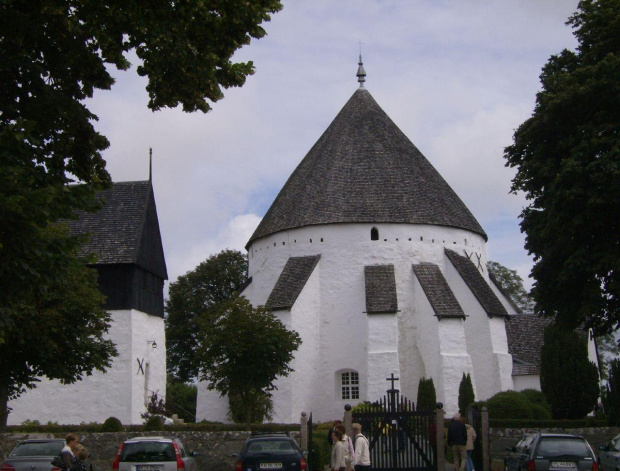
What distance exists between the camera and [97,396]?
118 ft

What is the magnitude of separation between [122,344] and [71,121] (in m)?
24.2

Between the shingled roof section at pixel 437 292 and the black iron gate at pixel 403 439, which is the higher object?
the shingled roof section at pixel 437 292

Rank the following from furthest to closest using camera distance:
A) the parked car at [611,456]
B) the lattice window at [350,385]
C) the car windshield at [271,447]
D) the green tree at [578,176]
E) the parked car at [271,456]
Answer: the lattice window at [350,385] → the green tree at [578,176] → the parked car at [611,456] → the car windshield at [271,447] → the parked car at [271,456]

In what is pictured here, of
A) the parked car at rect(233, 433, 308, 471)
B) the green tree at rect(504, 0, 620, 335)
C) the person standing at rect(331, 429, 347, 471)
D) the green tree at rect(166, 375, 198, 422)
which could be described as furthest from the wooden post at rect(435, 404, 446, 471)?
the green tree at rect(166, 375, 198, 422)

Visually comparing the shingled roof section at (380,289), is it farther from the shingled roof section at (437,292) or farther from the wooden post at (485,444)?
the wooden post at (485,444)

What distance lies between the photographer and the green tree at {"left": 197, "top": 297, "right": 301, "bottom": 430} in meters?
29.8

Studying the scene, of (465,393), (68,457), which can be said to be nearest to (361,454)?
(68,457)

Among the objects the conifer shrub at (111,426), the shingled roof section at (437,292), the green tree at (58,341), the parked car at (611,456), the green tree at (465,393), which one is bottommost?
the parked car at (611,456)

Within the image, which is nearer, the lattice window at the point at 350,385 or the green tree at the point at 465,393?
the green tree at the point at 465,393

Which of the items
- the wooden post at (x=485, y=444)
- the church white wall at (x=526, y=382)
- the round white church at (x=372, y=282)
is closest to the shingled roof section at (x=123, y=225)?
the round white church at (x=372, y=282)

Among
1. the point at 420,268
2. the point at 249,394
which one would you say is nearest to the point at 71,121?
the point at 249,394

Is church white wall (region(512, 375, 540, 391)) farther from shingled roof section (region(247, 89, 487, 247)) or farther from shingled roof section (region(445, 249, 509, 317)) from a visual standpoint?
shingled roof section (region(247, 89, 487, 247))

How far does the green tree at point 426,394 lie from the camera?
3394 centimetres

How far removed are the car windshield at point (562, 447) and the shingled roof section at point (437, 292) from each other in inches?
741
